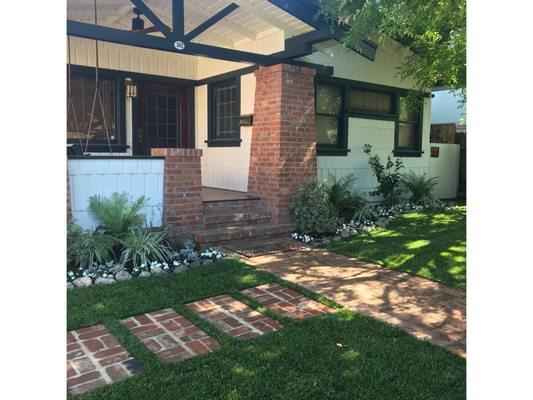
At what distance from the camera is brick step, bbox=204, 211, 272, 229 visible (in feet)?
21.4

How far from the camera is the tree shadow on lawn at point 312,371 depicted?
2598mm

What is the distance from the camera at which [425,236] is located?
23.4 ft

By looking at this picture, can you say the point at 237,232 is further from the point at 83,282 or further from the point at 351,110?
the point at 351,110

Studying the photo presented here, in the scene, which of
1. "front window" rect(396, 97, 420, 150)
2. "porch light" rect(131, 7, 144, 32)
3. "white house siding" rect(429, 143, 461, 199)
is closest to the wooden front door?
"porch light" rect(131, 7, 144, 32)

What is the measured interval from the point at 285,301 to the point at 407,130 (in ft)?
23.8

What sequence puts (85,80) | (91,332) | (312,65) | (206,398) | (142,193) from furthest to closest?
(85,80) → (312,65) → (142,193) → (91,332) → (206,398)

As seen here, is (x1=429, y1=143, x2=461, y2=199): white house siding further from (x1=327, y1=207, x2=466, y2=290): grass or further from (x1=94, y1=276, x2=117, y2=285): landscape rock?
(x1=94, y1=276, x2=117, y2=285): landscape rock

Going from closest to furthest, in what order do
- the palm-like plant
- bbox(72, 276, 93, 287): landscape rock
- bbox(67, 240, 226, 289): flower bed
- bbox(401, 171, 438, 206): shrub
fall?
bbox(72, 276, 93, 287): landscape rock < bbox(67, 240, 226, 289): flower bed < the palm-like plant < bbox(401, 171, 438, 206): shrub

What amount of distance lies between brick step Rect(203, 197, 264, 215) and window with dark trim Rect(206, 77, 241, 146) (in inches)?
53.5
